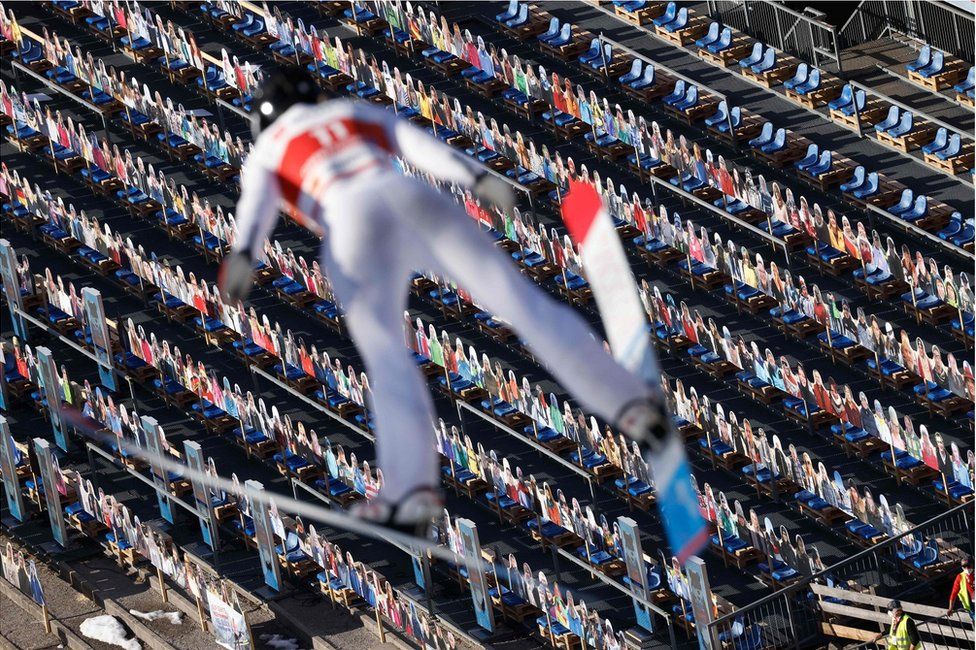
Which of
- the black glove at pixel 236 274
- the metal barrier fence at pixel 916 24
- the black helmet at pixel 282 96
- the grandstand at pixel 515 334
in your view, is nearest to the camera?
the black glove at pixel 236 274

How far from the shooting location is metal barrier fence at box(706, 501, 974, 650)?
36.8 metres

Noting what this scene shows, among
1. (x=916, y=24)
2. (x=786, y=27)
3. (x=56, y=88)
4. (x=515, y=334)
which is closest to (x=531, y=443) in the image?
(x=515, y=334)

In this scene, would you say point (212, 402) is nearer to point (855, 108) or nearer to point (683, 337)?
point (683, 337)

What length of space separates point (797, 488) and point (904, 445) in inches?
66.8

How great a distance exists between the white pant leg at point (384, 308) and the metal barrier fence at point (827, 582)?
2273 centimetres

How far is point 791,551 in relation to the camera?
3809 centimetres

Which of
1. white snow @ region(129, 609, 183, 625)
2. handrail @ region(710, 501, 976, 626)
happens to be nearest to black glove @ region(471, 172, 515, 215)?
handrail @ region(710, 501, 976, 626)

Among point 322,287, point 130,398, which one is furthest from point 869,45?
point 130,398

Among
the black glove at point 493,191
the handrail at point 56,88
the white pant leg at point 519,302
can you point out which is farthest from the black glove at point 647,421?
the handrail at point 56,88

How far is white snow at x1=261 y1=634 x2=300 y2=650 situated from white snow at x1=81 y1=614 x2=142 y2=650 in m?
2.07

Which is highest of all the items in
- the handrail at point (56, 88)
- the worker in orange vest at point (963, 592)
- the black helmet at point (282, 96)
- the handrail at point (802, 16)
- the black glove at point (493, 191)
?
the handrail at point (802, 16)

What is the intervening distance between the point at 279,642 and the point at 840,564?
8.61 meters

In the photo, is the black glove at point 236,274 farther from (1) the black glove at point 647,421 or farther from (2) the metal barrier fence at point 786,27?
(2) the metal barrier fence at point 786,27

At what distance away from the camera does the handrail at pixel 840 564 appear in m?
36.5
